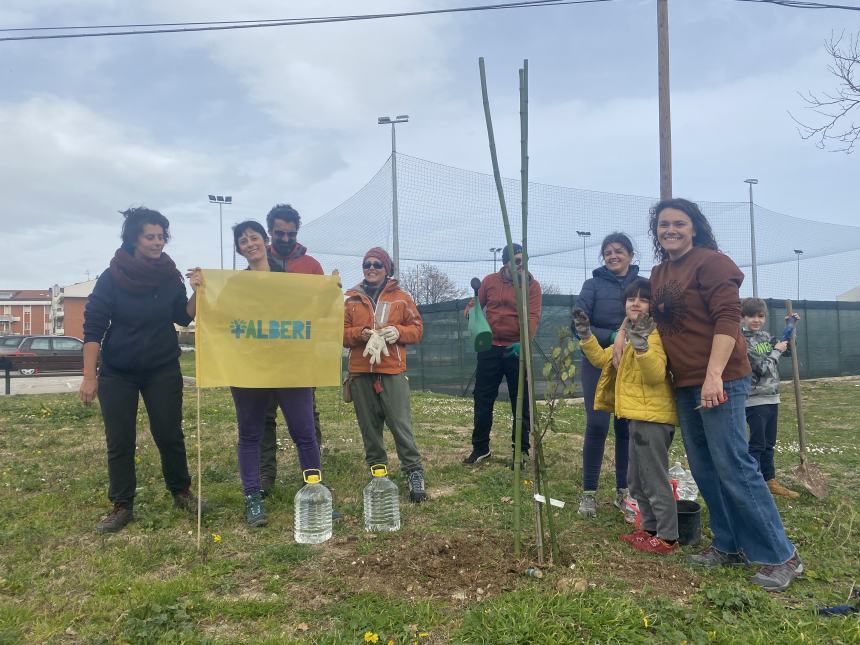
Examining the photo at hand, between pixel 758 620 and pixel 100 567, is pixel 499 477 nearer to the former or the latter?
pixel 758 620

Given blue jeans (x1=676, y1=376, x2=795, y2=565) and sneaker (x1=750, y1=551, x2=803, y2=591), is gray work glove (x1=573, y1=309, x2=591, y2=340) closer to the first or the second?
blue jeans (x1=676, y1=376, x2=795, y2=565)

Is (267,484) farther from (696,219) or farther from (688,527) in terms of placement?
(696,219)

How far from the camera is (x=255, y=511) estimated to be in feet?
12.0

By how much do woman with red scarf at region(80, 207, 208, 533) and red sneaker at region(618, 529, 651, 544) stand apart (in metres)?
2.81

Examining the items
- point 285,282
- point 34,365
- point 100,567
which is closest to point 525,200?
point 285,282

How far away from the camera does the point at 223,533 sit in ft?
11.4

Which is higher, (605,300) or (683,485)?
(605,300)

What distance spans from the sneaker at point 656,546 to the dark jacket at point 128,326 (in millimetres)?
2997

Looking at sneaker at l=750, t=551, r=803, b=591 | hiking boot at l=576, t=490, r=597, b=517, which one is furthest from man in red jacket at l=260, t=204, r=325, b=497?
sneaker at l=750, t=551, r=803, b=591

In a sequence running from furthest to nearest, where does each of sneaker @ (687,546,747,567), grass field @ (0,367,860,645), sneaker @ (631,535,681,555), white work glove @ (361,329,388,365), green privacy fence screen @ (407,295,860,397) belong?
green privacy fence screen @ (407,295,860,397), white work glove @ (361,329,388,365), sneaker @ (631,535,681,555), sneaker @ (687,546,747,567), grass field @ (0,367,860,645)

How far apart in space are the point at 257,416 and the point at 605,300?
2.38 m

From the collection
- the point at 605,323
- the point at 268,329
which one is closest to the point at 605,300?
the point at 605,323

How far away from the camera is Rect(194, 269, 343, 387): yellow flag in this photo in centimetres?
353

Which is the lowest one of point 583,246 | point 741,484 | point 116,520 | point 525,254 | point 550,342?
point 116,520
